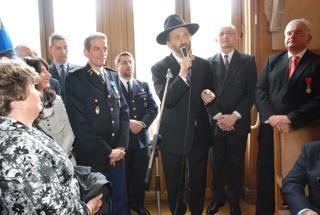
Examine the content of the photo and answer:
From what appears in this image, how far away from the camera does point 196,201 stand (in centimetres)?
203

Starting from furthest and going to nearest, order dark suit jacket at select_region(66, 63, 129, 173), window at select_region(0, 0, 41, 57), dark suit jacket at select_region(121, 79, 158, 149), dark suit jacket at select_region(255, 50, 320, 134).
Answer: window at select_region(0, 0, 41, 57) < dark suit jacket at select_region(121, 79, 158, 149) < dark suit jacket at select_region(255, 50, 320, 134) < dark suit jacket at select_region(66, 63, 129, 173)

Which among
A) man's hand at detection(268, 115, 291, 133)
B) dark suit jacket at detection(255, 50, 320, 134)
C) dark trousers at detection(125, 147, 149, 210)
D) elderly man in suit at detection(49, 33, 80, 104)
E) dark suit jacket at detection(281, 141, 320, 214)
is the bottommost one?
dark trousers at detection(125, 147, 149, 210)

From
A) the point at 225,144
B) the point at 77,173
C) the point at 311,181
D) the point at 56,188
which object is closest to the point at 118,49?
the point at 225,144

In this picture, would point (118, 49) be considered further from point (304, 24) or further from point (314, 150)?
point (314, 150)

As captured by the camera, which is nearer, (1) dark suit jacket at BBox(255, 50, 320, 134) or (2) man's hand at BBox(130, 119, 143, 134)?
(1) dark suit jacket at BBox(255, 50, 320, 134)

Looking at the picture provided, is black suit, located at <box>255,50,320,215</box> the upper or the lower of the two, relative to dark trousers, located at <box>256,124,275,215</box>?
upper

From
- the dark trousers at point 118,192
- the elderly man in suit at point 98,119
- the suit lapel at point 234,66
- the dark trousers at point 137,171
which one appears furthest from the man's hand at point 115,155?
the suit lapel at point 234,66

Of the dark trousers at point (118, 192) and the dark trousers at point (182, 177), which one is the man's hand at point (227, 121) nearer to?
the dark trousers at point (182, 177)

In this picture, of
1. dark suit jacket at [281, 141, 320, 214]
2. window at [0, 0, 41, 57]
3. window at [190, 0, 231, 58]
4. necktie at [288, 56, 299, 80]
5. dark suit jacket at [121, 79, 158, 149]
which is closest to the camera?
dark suit jacket at [281, 141, 320, 214]

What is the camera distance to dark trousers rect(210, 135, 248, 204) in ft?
7.66

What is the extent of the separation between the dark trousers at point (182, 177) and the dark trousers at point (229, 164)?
0.41 meters

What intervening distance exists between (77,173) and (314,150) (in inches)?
56.5

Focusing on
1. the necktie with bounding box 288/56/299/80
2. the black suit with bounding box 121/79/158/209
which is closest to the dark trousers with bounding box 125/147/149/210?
the black suit with bounding box 121/79/158/209

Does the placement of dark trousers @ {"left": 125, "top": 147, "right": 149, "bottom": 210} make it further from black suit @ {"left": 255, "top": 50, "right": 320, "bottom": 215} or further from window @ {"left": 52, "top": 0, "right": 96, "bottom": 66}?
window @ {"left": 52, "top": 0, "right": 96, "bottom": 66}
